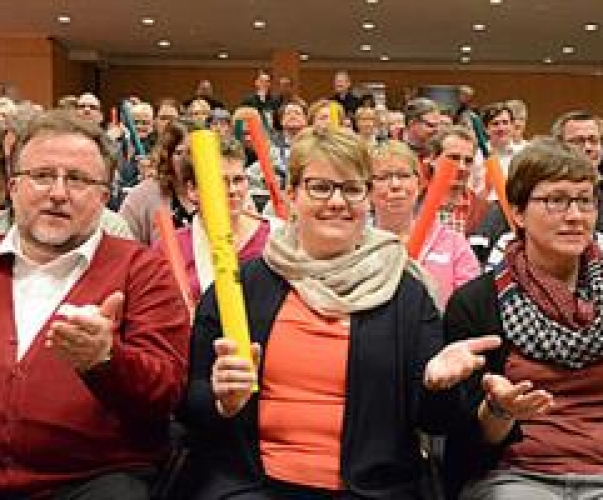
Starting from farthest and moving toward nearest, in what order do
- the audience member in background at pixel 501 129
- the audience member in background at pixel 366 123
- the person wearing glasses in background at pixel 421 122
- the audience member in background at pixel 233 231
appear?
the audience member in background at pixel 366 123 → the audience member in background at pixel 501 129 → the person wearing glasses in background at pixel 421 122 → the audience member in background at pixel 233 231

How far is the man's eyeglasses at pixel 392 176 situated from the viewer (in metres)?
3.11

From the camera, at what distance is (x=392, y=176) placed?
123 inches

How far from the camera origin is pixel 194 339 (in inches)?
80.7

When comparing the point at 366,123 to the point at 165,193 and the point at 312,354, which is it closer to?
the point at 165,193

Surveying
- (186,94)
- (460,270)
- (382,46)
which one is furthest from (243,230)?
(186,94)

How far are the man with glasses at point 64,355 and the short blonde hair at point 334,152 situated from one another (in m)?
0.34

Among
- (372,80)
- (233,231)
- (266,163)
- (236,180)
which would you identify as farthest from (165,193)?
(372,80)

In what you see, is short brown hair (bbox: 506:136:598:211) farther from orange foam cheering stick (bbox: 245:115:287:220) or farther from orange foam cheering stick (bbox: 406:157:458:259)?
orange foam cheering stick (bbox: 245:115:287:220)

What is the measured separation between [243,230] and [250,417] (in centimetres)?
106

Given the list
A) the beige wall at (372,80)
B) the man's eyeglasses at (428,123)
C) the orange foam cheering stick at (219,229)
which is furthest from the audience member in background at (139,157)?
the beige wall at (372,80)

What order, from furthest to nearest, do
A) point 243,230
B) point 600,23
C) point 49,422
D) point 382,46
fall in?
point 382,46
point 600,23
point 243,230
point 49,422

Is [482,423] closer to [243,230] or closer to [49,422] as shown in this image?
[49,422]

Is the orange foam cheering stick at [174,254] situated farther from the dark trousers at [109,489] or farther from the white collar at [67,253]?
the dark trousers at [109,489]

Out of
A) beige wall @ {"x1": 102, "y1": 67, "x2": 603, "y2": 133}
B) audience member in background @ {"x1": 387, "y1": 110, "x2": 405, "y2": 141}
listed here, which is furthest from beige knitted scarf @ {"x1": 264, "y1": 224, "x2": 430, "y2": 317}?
beige wall @ {"x1": 102, "y1": 67, "x2": 603, "y2": 133}
